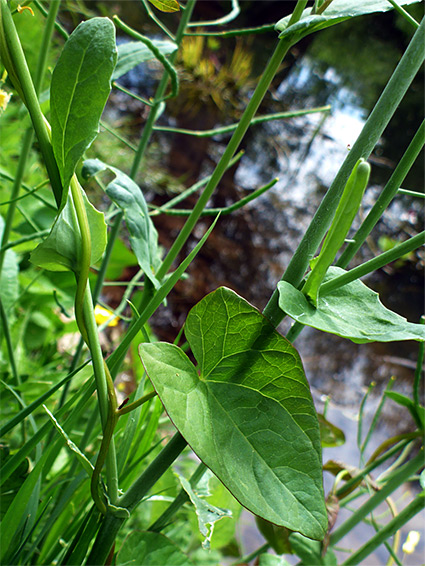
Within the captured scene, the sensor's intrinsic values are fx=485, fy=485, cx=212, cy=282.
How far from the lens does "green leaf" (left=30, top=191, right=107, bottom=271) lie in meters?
0.10

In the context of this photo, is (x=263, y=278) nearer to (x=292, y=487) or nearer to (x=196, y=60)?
(x=196, y=60)

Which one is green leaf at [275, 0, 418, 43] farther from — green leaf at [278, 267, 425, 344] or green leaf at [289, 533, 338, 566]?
green leaf at [289, 533, 338, 566]

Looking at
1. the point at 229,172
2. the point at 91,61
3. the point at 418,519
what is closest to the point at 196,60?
the point at 229,172

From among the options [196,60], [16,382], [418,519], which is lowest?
[418,519]

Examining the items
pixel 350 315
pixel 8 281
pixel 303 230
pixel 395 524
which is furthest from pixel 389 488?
pixel 303 230

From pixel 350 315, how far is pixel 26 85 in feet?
0.26

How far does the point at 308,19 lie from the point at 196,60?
3.28ft

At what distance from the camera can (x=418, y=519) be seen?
579mm

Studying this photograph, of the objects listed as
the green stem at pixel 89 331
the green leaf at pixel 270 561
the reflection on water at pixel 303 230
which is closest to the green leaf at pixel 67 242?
the green stem at pixel 89 331

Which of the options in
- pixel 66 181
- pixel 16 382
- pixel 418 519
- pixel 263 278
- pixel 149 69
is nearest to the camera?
pixel 66 181

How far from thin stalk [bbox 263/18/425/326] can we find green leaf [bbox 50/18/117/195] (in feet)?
0.17

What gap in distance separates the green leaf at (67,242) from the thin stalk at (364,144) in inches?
1.6

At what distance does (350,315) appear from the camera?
106 mm

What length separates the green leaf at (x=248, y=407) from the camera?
0.31 ft
